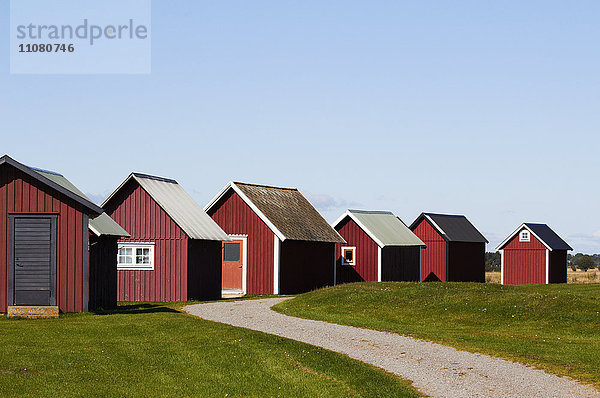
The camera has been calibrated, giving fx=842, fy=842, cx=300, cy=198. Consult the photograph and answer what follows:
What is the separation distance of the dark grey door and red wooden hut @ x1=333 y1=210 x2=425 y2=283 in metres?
26.0

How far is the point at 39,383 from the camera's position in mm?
14055

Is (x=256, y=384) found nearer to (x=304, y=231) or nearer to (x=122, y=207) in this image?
(x=122, y=207)

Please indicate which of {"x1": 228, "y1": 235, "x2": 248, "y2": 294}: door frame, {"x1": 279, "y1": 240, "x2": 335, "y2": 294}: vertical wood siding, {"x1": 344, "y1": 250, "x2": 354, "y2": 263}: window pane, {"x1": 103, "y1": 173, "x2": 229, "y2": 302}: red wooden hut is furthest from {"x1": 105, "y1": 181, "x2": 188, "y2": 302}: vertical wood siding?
{"x1": 344, "y1": 250, "x2": 354, "y2": 263}: window pane

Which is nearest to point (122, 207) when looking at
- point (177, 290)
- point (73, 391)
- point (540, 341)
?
point (177, 290)

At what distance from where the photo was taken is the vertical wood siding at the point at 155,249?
34.5 m

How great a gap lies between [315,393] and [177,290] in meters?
21.7

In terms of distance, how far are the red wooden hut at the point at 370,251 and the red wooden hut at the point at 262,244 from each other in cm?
644

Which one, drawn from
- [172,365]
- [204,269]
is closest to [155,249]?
[204,269]

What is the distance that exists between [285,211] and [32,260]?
64.7ft

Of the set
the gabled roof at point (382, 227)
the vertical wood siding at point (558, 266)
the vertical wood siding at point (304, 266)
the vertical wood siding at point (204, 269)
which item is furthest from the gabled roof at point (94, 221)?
the vertical wood siding at point (558, 266)

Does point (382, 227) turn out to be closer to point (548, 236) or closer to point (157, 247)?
point (548, 236)

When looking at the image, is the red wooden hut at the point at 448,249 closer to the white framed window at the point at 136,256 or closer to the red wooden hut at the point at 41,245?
the white framed window at the point at 136,256

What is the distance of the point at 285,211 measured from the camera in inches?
1736

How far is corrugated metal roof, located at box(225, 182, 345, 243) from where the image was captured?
41438mm
